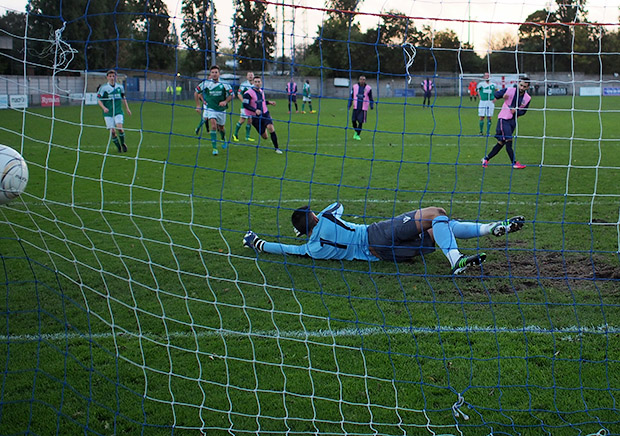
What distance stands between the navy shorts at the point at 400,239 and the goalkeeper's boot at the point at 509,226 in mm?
582

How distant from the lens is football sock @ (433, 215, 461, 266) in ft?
16.5

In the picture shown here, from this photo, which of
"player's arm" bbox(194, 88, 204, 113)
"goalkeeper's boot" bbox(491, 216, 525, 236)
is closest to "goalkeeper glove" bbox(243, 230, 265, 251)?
"player's arm" bbox(194, 88, 204, 113)

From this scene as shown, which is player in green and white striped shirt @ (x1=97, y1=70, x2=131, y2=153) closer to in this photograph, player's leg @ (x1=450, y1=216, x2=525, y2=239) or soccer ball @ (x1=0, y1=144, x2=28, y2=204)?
soccer ball @ (x1=0, y1=144, x2=28, y2=204)

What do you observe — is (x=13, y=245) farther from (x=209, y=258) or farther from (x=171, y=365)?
(x=171, y=365)

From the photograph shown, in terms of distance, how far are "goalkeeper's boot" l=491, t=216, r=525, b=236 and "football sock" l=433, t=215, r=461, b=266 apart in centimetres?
39

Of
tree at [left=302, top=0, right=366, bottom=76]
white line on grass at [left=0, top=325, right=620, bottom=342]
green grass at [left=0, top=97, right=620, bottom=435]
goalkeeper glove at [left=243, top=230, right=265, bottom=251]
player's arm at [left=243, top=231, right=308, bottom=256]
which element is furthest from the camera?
goalkeeper glove at [left=243, top=230, right=265, bottom=251]

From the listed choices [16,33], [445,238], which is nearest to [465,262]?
[445,238]

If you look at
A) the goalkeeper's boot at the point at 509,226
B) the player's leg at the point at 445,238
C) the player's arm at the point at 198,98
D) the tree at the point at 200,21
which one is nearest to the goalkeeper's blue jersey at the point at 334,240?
the player's leg at the point at 445,238

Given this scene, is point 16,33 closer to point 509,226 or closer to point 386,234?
point 386,234

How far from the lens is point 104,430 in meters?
2.99

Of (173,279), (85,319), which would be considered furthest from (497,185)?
(85,319)

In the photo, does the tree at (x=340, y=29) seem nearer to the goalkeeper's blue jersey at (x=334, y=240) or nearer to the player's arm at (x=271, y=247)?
the goalkeeper's blue jersey at (x=334, y=240)

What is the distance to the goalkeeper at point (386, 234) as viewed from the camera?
5.09 meters

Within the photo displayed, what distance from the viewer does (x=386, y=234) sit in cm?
518
